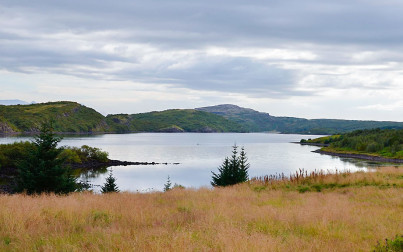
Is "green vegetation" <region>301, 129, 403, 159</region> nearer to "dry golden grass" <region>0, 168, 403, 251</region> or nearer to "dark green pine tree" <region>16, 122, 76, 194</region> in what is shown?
"dark green pine tree" <region>16, 122, 76, 194</region>

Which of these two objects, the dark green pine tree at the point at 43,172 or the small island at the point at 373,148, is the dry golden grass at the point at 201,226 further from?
the small island at the point at 373,148

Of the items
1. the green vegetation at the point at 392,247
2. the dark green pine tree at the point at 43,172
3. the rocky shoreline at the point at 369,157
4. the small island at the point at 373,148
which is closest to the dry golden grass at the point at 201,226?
the green vegetation at the point at 392,247

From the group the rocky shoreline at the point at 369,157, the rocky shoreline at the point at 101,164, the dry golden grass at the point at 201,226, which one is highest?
the dry golden grass at the point at 201,226

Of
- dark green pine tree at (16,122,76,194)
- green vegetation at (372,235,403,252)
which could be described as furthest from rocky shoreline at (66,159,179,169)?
green vegetation at (372,235,403,252)

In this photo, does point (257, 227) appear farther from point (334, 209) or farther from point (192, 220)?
point (334, 209)

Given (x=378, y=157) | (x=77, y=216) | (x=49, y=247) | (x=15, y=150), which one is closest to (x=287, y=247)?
(x=49, y=247)

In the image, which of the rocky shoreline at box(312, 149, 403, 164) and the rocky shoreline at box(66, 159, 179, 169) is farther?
the rocky shoreline at box(312, 149, 403, 164)

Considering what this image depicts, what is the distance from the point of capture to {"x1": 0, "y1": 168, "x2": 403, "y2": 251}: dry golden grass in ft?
24.0

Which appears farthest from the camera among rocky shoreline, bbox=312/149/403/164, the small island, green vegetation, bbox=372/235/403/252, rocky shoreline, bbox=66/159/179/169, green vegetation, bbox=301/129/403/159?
green vegetation, bbox=301/129/403/159

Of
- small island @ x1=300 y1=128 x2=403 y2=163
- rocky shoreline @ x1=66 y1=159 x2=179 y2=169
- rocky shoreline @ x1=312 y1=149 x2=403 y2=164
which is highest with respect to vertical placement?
small island @ x1=300 y1=128 x2=403 y2=163

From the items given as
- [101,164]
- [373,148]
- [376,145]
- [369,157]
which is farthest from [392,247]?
[376,145]

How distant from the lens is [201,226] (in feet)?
30.3

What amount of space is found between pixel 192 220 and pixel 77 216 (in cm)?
381

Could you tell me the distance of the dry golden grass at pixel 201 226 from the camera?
7.32 meters
